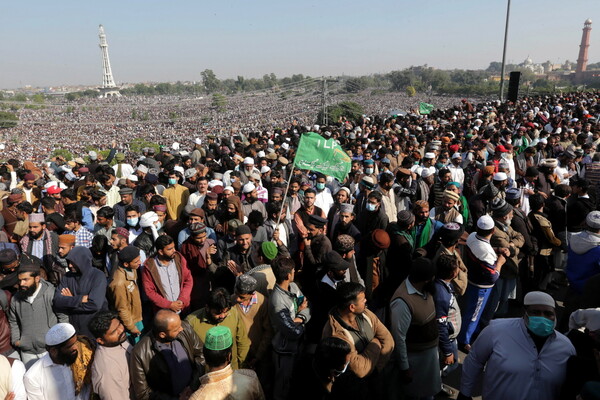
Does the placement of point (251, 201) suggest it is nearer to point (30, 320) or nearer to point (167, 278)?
point (167, 278)

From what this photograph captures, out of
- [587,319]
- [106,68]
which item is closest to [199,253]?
[587,319]

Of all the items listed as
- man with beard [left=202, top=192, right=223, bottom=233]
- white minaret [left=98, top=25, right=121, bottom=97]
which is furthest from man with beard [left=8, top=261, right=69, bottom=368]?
white minaret [left=98, top=25, right=121, bottom=97]

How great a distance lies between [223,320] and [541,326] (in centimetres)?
206

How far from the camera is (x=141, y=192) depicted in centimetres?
642

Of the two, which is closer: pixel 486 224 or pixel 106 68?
pixel 486 224

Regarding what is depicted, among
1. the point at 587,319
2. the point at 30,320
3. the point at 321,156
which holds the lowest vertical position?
the point at 30,320

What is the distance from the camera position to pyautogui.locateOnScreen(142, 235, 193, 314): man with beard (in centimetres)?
361

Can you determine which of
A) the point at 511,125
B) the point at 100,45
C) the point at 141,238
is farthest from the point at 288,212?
the point at 100,45

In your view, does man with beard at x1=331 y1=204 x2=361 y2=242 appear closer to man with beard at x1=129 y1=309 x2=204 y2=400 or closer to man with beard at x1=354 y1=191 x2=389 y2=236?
man with beard at x1=354 y1=191 x2=389 y2=236

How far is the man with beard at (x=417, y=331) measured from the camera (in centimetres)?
284

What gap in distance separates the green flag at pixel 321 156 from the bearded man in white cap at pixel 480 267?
6.29 ft

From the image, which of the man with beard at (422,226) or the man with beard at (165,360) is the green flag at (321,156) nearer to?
the man with beard at (422,226)

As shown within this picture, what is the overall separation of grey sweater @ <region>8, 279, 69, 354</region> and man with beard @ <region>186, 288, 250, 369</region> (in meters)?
1.39

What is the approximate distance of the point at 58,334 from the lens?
7.94 ft
